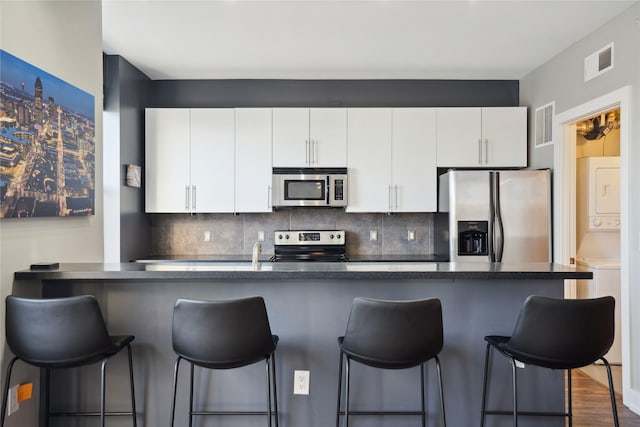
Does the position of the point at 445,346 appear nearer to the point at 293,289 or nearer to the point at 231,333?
the point at 293,289

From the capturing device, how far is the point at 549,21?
2988 mm

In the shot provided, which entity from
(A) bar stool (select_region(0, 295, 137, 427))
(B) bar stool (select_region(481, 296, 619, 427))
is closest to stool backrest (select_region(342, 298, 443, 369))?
(B) bar stool (select_region(481, 296, 619, 427))

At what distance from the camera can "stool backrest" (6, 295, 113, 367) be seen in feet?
5.63

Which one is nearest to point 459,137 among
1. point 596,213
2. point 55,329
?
point 596,213

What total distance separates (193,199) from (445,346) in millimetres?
2750

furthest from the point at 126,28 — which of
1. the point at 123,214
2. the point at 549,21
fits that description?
the point at 549,21

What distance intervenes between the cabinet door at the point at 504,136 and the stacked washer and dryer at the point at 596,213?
528mm

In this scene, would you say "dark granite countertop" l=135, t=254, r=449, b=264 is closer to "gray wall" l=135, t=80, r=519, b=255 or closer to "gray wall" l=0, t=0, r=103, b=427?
"gray wall" l=135, t=80, r=519, b=255

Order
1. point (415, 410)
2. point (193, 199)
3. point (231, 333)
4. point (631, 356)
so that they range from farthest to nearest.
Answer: point (193, 199) → point (631, 356) → point (415, 410) → point (231, 333)

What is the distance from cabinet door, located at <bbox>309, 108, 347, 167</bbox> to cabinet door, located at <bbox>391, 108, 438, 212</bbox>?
1.60ft

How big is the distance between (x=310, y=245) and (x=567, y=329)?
8.65 ft

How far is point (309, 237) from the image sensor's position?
4121 millimetres

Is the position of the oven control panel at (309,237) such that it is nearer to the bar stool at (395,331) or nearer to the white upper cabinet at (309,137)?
the white upper cabinet at (309,137)

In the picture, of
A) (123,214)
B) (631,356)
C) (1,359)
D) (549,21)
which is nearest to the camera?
(1,359)
